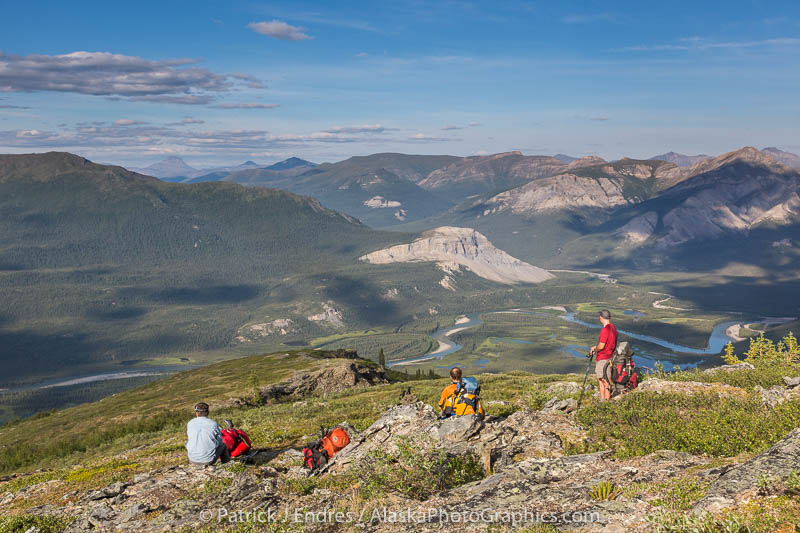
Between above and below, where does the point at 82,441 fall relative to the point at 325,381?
below

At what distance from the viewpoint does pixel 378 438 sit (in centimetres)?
2120

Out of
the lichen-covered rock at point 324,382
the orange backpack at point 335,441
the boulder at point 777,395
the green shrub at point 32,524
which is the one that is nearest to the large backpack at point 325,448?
the orange backpack at point 335,441

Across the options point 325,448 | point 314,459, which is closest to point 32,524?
point 314,459

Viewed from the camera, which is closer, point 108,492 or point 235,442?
point 108,492

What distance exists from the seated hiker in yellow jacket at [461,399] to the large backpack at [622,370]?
7.00m

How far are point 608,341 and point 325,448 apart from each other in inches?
521

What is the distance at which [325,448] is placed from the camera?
22.0 meters

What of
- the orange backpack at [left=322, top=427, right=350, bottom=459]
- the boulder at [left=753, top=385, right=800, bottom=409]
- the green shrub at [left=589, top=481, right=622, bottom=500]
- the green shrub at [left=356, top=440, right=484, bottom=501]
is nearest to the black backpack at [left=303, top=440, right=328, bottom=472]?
the orange backpack at [left=322, top=427, right=350, bottom=459]

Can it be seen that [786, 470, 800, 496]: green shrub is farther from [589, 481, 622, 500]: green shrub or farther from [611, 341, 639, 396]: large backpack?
[611, 341, 639, 396]: large backpack

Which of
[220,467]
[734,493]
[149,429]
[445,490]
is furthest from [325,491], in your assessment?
[149,429]

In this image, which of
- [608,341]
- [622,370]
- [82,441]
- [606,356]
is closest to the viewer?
[608,341]

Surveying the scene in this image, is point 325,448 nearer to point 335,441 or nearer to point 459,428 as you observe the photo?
point 335,441

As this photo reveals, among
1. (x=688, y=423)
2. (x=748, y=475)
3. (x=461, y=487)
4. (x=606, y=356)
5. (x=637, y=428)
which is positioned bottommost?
(x=461, y=487)

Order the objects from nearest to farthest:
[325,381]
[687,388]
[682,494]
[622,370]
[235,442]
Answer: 1. [682,494]
2. [235,442]
3. [687,388]
4. [622,370]
5. [325,381]
